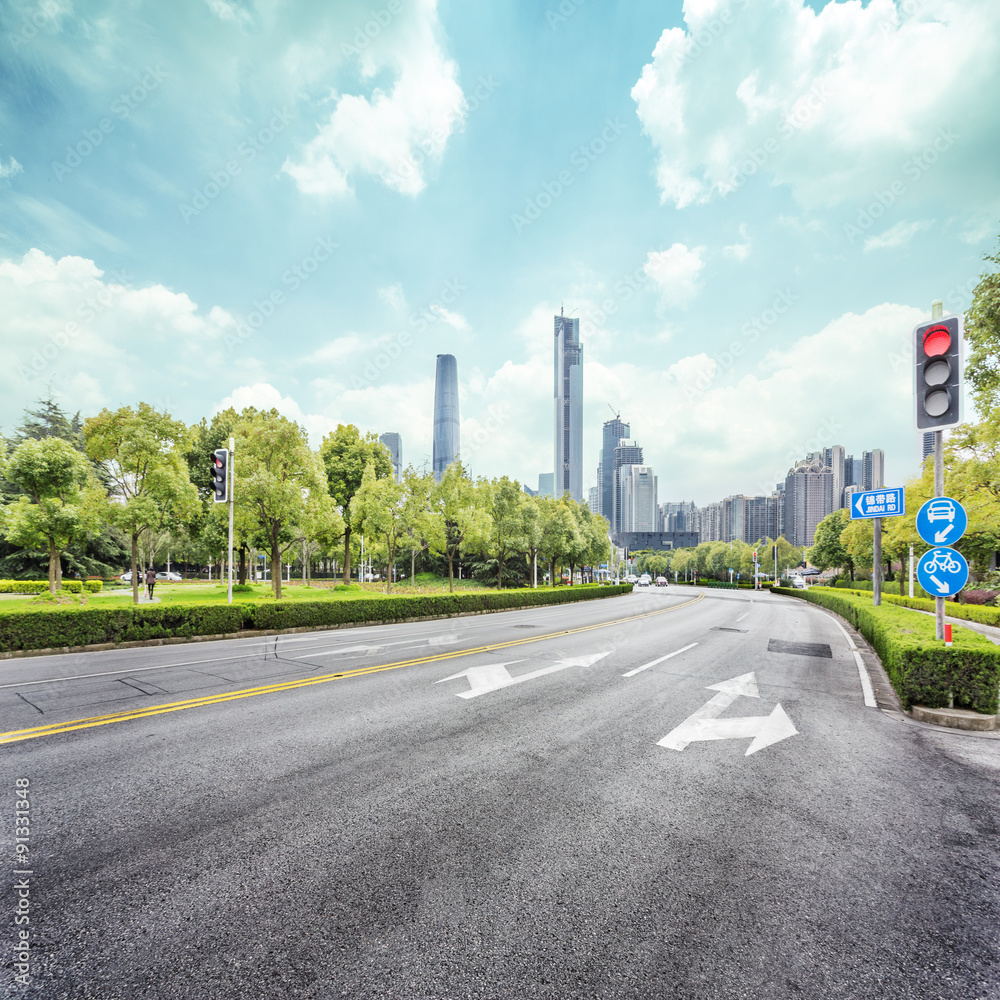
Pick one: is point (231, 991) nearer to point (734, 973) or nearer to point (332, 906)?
point (332, 906)

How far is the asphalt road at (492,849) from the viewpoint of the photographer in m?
2.28

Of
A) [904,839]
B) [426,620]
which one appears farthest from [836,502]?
[904,839]

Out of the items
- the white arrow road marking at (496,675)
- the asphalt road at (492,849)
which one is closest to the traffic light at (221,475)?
the asphalt road at (492,849)

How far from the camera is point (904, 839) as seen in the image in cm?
350

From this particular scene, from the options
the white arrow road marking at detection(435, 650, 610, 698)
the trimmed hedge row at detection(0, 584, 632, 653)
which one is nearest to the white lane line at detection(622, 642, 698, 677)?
the white arrow road marking at detection(435, 650, 610, 698)

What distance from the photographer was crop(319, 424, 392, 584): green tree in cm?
3662

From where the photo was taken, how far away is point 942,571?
262 inches

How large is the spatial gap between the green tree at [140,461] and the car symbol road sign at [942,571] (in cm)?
2372

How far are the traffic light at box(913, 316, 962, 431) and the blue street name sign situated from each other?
14.6 m

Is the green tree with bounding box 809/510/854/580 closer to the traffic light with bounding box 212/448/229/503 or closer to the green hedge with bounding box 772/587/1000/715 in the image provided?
the green hedge with bounding box 772/587/1000/715

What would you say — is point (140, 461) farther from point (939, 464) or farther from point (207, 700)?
point (939, 464)

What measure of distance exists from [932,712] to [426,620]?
1649 cm

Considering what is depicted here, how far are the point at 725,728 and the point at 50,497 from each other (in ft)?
92.7

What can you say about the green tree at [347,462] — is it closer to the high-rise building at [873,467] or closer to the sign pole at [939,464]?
the sign pole at [939,464]
